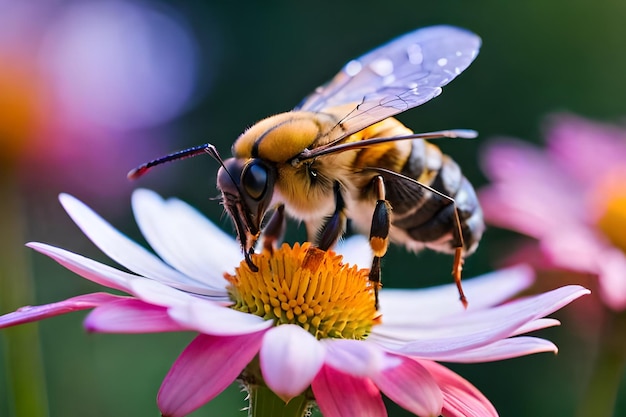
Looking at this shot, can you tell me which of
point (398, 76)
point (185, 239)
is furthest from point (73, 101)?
point (398, 76)

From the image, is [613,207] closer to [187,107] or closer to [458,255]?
[458,255]

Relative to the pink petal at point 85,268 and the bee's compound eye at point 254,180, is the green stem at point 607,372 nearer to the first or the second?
the bee's compound eye at point 254,180

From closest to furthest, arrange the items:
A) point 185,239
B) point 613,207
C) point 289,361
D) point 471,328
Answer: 1. point 289,361
2. point 471,328
3. point 185,239
4. point 613,207

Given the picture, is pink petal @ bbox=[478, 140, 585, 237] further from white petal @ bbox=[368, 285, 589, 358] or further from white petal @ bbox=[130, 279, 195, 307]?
white petal @ bbox=[130, 279, 195, 307]

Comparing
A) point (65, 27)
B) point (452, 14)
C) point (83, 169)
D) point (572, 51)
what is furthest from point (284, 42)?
point (83, 169)

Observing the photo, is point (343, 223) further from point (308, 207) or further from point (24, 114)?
point (24, 114)

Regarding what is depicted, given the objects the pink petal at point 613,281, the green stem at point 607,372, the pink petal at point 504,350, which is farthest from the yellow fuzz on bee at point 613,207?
the pink petal at point 504,350
